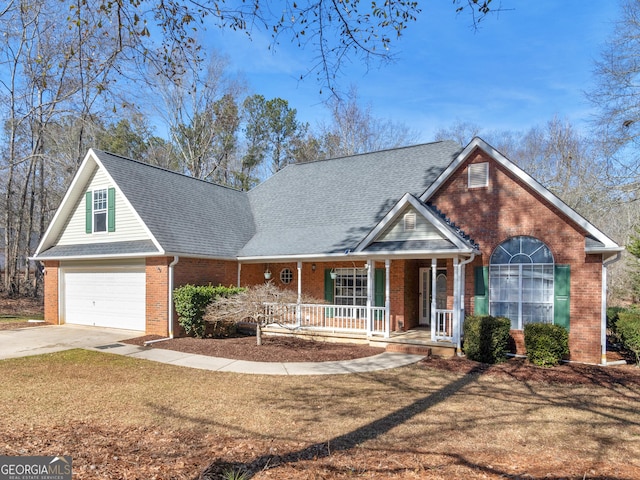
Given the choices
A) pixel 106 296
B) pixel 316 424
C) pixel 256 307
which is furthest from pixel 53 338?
pixel 316 424

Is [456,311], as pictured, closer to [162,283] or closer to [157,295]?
[162,283]

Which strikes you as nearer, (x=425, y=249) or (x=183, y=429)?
(x=183, y=429)

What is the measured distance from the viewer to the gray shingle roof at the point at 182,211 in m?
14.0

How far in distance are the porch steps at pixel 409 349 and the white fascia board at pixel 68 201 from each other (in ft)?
41.1

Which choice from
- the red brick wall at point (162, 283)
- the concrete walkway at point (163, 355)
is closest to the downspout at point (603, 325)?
the concrete walkway at point (163, 355)

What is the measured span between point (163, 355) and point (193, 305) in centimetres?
235

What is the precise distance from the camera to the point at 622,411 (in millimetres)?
6961

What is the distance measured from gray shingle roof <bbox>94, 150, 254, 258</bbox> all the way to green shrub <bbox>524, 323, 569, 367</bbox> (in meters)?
10.4

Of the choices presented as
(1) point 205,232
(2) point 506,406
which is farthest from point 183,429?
(1) point 205,232

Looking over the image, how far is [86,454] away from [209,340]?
827cm

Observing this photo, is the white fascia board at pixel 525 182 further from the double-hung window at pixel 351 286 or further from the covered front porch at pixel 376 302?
the double-hung window at pixel 351 286

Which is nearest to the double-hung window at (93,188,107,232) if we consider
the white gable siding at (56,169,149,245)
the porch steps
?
the white gable siding at (56,169,149,245)

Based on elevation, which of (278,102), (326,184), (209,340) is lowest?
(209,340)

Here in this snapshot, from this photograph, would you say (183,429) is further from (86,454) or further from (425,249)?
(425,249)
